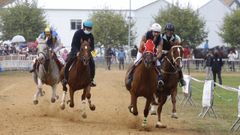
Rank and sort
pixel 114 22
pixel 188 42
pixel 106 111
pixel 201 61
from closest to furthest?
pixel 106 111 → pixel 201 61 → pixel 188 42 → pixel 114 22

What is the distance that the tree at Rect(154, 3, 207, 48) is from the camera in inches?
2881

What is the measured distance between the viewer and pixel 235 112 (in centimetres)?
2256

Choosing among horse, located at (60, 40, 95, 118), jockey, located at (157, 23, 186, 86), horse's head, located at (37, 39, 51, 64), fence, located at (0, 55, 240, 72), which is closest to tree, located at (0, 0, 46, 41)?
fence, located at (0, 55, 240, 72)

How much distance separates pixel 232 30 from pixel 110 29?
15.4m

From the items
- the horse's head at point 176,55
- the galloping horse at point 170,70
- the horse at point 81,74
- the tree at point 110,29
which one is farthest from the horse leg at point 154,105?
the tree at point 110,29

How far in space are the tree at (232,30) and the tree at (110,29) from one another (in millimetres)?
13077

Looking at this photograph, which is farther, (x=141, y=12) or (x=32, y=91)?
(x=141, y=12)

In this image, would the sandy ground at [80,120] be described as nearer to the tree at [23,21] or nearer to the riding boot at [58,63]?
the riding boot at [58,63]

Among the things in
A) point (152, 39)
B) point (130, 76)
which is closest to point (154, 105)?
point (130, 76)

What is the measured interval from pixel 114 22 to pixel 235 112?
187 ft

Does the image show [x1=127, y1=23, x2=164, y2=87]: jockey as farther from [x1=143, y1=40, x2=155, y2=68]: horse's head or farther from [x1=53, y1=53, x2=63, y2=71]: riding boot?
[x1=53, y1=53, x2=63, y2=71]: riding boot

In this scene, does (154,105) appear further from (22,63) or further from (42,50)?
(22,63)

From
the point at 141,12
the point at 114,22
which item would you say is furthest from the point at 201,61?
the point at 141,12

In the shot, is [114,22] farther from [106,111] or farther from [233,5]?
[106,111]
